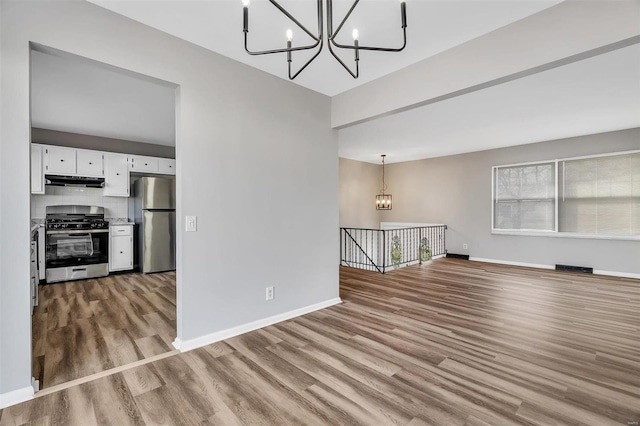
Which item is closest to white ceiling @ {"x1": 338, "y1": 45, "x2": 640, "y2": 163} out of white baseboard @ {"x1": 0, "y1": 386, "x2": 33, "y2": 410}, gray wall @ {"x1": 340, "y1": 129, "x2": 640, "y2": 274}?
gray wall @ {"x1": 340, "y1": 129, "x2": 640, "y2": 274}

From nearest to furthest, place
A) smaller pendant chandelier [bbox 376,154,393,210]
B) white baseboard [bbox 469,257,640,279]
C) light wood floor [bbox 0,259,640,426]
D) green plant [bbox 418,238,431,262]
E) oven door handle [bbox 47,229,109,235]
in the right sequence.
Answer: light wood floor [bbox 0,259,640,426] < oven door handle [bbox 47,229,109,235] < white baseboard [bbox 469,257,640,279] < green plant [bbox 418,238,431,262] < smaller pendant chandelier [bbox 376,154,393,210]

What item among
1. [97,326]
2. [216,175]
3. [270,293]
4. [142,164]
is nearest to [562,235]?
[270,293]

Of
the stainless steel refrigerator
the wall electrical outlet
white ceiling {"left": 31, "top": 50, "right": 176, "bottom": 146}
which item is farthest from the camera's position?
the stainless steel refrigerator

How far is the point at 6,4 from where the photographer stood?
5.85ft

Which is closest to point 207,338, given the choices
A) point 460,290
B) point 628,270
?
point 460,290

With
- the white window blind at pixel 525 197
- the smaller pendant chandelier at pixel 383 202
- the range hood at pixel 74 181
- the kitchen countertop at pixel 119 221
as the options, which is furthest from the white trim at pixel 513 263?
the range hood at pixel 74 181

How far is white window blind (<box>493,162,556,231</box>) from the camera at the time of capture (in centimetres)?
605

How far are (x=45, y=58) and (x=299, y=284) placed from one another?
338 centimetres

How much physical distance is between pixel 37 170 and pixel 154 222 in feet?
6.17

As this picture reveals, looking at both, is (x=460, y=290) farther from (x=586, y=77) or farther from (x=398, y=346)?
(x=586, y=77)

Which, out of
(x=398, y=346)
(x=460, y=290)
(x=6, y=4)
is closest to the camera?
(x=6, y=4)

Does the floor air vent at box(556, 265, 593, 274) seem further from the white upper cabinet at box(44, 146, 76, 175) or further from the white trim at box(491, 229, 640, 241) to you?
the white upper cabinet at box(44, 146, 76, 175)

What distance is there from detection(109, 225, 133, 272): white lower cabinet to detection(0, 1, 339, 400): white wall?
3.94 meters

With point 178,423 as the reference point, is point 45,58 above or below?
above
